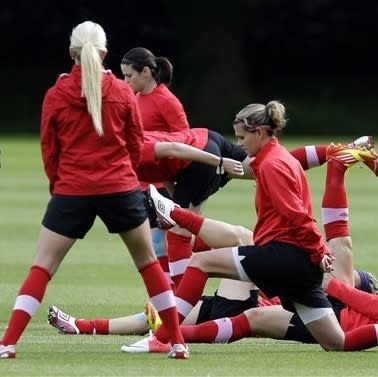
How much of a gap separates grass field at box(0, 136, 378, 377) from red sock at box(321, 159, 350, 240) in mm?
1084

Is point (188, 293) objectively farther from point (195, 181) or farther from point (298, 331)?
point (195, 181)

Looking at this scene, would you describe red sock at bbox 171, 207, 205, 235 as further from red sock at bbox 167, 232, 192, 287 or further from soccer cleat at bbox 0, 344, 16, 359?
red sock at bbox 167, 232, 192, 287

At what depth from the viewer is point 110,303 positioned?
11352mm

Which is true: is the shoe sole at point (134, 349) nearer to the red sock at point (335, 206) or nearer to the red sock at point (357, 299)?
the red sock at point (357, 299)

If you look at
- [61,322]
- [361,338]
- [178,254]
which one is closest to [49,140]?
[61,322]

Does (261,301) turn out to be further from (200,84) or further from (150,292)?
A: (200,84)

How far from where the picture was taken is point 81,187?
26.9 ft

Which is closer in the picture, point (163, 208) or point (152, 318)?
point (163, 208)

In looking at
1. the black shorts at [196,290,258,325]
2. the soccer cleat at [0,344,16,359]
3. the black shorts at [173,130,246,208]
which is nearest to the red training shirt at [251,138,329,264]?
the black shorts at [196,290,258,325]

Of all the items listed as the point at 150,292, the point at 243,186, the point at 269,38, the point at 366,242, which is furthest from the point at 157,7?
the point at 150,292

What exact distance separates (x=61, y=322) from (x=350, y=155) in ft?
7.65

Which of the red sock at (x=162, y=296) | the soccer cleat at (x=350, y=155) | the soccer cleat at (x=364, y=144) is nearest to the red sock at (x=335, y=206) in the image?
the soccer cleat at (x=350, y=155)

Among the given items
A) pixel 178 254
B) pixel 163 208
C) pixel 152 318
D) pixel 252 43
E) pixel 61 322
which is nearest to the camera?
pixel 163 208

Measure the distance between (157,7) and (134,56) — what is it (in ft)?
104
